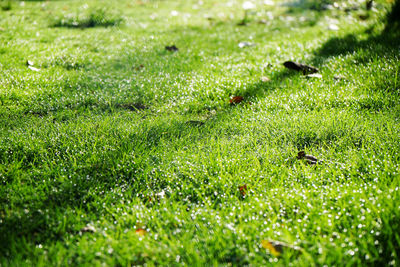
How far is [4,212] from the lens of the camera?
2.01 metres

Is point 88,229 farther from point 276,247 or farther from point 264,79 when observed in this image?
point 264,79

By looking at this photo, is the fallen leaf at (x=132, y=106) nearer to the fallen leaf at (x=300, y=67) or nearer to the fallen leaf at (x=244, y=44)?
the fallen leaf at (x=300, y=67)

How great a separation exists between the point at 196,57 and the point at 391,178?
10.9 feet

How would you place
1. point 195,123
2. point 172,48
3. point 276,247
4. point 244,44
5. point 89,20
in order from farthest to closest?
point 89,20, point 244,44, point 172,48, point 195,123, point 276,247

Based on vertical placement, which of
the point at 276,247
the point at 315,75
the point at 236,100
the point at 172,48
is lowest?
the point at 276,247

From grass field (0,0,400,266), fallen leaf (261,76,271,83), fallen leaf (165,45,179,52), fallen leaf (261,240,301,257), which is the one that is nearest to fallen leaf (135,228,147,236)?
grass field (0,0,400,266)

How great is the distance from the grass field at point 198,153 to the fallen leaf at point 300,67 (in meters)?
0.14

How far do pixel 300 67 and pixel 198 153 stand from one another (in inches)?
92.9

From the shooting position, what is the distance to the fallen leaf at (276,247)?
175cm

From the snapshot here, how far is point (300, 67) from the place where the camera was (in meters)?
4.19

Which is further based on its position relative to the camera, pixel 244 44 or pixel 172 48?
pixel 244 44

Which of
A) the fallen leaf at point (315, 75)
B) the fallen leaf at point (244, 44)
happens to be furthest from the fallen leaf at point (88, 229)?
the fallen leaf at point (244, 44)

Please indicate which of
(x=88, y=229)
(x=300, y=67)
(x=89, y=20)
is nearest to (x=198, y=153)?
(x=88, y=229)

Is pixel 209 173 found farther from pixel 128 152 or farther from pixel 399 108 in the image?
pixel 399 108
